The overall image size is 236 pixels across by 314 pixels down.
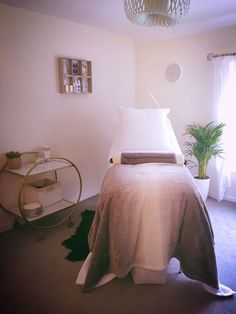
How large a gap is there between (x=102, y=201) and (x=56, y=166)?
3.14 ft

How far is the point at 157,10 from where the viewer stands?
5.14ft

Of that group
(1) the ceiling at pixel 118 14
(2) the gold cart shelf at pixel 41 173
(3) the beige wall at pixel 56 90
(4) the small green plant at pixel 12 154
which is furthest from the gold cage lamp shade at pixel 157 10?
(4) the small green plant at pixel 12 154

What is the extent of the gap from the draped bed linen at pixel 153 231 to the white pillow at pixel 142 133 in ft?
2.83

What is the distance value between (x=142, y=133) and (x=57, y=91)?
110 cm

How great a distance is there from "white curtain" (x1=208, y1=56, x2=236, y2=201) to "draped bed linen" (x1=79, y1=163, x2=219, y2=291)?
1.70m

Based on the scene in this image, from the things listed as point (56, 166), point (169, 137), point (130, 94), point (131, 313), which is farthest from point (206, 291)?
point (130, 94)

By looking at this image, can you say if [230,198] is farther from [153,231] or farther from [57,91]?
[57,91]

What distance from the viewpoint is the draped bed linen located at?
167 centimetres

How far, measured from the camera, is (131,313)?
161 cm

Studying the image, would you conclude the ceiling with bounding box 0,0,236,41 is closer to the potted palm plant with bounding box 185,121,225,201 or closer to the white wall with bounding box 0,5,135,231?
the white wall with bounding box 0,5,135,231

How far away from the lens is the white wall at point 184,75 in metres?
3.26

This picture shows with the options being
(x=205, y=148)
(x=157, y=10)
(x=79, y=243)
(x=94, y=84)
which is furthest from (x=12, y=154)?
(x=205, y=148)

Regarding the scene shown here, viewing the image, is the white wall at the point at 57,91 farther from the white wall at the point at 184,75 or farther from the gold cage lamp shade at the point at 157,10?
the gold cage lamp shade at the point at 157,10

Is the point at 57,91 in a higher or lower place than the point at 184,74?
lower
